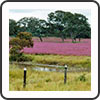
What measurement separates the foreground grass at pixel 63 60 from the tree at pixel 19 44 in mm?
421

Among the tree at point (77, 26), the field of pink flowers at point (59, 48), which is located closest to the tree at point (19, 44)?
the field of pink flowers at point (59, 48)

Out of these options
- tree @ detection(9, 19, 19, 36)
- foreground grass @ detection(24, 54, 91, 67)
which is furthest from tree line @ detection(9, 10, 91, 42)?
foreground grass @ detection(24, 54, 91, 67)

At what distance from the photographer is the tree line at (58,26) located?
6805 mm

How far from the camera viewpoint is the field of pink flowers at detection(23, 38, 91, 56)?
785 cm

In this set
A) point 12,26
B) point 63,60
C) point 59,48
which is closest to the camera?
point 12,26

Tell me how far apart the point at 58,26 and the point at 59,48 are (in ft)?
4.29

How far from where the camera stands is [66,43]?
27.2 feet

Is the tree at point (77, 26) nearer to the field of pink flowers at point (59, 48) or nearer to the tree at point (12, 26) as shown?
the field of pink flowers at point (59, 48)

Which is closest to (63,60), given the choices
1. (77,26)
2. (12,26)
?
(77,26)

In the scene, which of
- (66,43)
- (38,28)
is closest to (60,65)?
(66,43)

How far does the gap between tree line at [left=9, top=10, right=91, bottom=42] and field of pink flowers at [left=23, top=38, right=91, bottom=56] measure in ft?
0.91

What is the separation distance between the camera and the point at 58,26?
24.9 feet

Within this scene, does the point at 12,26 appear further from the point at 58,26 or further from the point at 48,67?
the point at 48,67

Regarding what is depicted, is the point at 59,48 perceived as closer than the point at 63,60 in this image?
Yes
